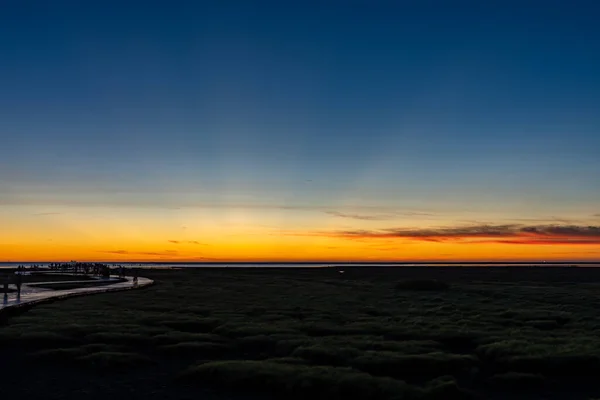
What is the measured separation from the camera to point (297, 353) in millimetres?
24609

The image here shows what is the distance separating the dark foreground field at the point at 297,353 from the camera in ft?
63.5

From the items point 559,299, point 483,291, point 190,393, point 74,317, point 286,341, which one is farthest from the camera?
point 483,291

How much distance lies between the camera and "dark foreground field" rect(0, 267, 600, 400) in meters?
19.3

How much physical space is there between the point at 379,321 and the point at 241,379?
16674 mm

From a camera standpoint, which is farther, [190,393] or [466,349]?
[466,349]

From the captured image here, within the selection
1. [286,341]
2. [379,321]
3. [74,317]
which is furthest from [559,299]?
[74,317]

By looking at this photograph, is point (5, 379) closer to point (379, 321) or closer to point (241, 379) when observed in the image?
point (241, 379)

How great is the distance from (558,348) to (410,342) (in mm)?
6104

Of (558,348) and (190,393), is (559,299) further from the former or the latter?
(190,393)

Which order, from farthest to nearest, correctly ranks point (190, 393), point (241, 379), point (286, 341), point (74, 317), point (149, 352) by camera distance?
point (74, 317), point (286, 341), point (149, 352), point (241, 379), point (190, 393)

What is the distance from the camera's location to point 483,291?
6612cm

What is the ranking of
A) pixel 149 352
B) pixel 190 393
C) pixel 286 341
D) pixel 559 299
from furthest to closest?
pixel 559 299 < pixel 286 341 < pixel 149 352 < pixel 190 393

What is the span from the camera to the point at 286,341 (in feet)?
89.4

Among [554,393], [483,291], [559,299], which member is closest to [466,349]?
[554,393]
